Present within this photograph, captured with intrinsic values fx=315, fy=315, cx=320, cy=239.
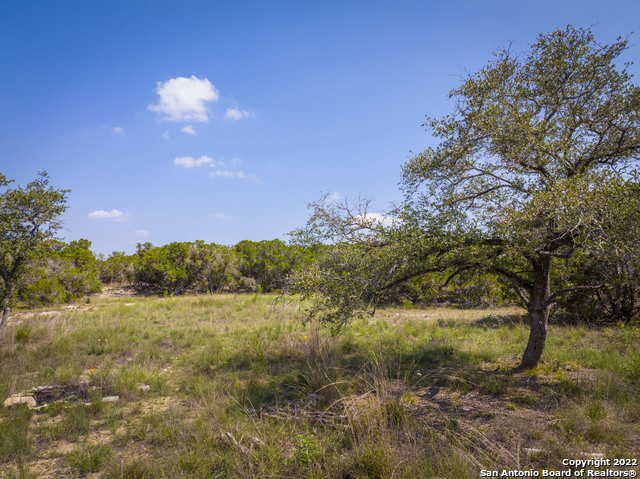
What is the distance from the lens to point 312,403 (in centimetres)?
566

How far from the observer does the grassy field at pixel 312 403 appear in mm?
3748

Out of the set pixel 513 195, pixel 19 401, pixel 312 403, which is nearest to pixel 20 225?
pixel 19 401

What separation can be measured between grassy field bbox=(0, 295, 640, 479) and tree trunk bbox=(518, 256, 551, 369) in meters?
0.43

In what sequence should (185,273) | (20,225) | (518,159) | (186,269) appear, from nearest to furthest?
(518,159), (20,225), (185,273), (186,269)

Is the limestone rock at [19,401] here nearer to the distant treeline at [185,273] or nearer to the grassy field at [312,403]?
the grassy field at [312,403]

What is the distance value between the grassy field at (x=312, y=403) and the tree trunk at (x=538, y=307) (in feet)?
1.42

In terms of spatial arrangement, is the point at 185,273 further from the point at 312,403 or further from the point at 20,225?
the point at 312,403

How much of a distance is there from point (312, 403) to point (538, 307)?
503 centimetres

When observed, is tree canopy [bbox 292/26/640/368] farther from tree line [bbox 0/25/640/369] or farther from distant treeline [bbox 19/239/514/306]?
distant treeline [bbox 19/239/514/306]

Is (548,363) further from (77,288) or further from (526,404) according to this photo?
(77,288)

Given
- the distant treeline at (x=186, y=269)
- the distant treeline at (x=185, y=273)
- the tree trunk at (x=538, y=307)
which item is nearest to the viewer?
the tree trunk at (x=538, y=307)

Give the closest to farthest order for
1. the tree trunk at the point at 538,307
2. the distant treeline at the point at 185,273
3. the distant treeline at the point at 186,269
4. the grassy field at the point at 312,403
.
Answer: the grassy field at the point at 312,403, the tree trunk at the point at 538,307, the distant treeline at the point at 185,273, the distant treeline at the point at 186,269

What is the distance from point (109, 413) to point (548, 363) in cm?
896

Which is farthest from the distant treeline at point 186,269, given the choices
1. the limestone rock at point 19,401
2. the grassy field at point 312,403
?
the limestone rock at point 19,401
